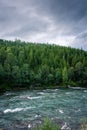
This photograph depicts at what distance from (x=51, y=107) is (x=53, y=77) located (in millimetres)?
71202

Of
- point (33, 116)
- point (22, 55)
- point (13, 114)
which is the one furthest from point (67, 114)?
point (22, 55)

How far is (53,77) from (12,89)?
31642 millimetres

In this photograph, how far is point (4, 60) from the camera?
427 ft

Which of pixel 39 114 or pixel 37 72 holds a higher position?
pixel 37 72

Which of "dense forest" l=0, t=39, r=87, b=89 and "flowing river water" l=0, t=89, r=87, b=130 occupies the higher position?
"dense forest" l=0, t=39, r=87, b=89

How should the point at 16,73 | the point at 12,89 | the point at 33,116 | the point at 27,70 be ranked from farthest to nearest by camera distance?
the point at 27,70 → the point at 16,73 → the point at 12,89 → the point at 33,116

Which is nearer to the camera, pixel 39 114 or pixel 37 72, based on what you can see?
pixel 39 114

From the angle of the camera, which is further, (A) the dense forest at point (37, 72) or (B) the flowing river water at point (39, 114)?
(A) the dense forest at point (37, 72)

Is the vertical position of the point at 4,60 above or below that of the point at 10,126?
above

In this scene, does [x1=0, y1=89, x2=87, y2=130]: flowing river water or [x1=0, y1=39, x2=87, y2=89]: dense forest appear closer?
[x1=0, y1=89, x2=87, y2=130]: flowing river water

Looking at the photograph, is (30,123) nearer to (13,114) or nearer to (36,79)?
(13,114)

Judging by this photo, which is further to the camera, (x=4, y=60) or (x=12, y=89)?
(x=4, y=60)

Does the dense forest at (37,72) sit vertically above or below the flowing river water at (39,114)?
above

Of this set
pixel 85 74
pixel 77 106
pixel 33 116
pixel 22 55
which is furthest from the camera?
pixel 22 55
